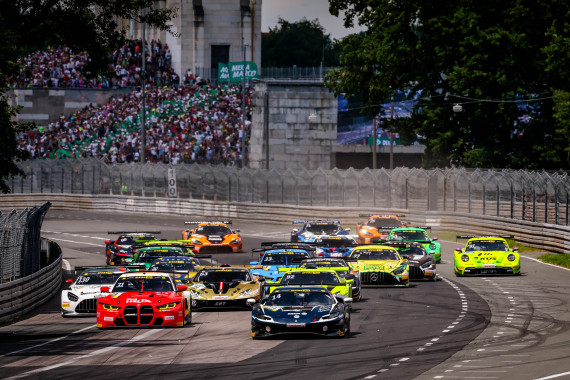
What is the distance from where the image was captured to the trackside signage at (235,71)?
3103 inches

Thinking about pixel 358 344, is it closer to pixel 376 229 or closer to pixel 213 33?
pixel 376 229

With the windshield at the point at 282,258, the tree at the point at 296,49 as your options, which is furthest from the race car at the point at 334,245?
the tree at the point at 296,49

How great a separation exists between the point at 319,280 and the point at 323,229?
18.3 m

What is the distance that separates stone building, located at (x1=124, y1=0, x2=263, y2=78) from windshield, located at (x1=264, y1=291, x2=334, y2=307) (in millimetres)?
69641

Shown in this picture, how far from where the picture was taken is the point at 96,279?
1115 inches

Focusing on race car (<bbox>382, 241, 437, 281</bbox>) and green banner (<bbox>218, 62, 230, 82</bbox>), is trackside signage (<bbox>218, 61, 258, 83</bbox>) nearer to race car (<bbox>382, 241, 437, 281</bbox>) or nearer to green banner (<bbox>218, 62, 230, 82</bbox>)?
green banner (<bbox>218, 62, 230, 82</bbox>)

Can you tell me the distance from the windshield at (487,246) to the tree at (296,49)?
106700 millimetres

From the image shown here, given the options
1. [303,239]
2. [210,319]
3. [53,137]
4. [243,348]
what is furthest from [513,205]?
[53,137]

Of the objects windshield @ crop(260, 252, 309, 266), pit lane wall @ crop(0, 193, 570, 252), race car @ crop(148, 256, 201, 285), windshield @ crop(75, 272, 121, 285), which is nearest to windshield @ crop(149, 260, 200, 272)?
race car @ crop(148, 256, 201, 285)

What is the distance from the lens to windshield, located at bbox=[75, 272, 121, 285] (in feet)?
92.3

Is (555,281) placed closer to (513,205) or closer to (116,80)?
(513,205)

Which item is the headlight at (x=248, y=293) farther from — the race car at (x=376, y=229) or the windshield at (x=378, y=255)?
the race car at (x=376, y=229)

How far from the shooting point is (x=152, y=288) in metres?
25.2

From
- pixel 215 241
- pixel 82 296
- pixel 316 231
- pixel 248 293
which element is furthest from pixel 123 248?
pixel 248 293
